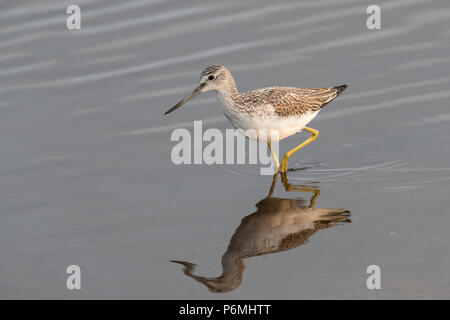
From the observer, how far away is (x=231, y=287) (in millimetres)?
7391

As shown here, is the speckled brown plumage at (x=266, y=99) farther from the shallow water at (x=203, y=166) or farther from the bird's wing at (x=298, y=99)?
the shallow water at (x=203, y=166)

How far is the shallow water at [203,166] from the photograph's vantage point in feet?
25.1

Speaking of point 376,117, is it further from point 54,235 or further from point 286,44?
point 54,235

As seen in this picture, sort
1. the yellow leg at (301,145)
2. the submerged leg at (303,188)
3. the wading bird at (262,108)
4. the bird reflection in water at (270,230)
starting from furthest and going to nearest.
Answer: the yellow leg at (301,145), the wading bird at (262,108), the submerged leg at (303,188), the bird reflection in water at (270,230)

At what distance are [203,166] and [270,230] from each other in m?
2.02

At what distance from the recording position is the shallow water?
25.1 ft

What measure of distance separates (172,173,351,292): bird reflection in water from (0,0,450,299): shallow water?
0.17ft

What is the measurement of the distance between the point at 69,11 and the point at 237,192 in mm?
7129

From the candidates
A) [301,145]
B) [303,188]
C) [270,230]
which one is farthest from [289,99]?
[270,230]

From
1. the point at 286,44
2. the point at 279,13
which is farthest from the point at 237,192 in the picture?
the point at 279,13

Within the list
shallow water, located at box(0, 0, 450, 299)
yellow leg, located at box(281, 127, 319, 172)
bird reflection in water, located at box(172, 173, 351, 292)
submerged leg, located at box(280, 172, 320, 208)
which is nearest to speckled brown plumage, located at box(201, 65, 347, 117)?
yellow leg, located at box(281, 127, 319, 172)

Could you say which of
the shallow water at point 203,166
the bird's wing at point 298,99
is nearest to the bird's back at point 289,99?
the bird's wing at point 298,99

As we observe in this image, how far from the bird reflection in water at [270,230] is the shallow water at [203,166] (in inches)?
2.1
